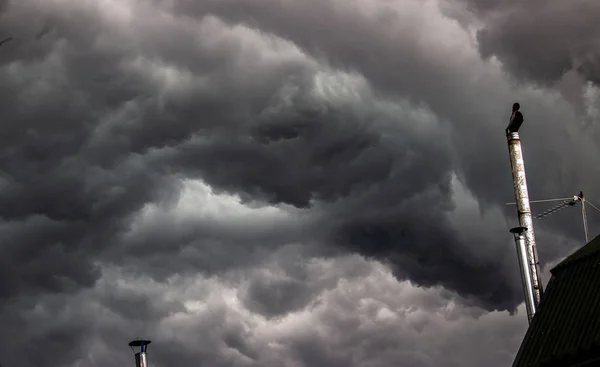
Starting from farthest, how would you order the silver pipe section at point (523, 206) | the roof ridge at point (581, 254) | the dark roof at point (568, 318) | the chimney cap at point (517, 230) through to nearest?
the chimney cap at point (517, 230) → the silver pipe section at point (523, 206) → the roof ridge at point (581, 254) → the dark roof at point (568, 318)

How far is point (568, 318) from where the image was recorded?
29922mm

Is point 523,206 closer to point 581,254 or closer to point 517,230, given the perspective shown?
point 517,230

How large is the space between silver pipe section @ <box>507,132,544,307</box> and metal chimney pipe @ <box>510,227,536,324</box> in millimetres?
233

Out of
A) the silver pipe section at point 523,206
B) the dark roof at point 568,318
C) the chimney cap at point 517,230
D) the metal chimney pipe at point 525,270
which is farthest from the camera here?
the chimney cap at point 517,230

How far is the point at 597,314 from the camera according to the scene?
28.2 meters

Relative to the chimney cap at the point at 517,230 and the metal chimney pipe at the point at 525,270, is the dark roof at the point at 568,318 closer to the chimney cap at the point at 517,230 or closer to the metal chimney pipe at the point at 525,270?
the metal chimney pipe at the point at 525,270

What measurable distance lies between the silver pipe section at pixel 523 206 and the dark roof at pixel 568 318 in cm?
748

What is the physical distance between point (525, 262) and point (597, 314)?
12758 mm

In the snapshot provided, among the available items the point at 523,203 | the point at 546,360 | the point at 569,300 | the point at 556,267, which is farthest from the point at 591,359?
the point at 523,203

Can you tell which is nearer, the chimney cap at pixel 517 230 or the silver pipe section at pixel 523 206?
the silver pipe section at pixel 523 206

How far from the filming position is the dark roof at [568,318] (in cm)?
2728

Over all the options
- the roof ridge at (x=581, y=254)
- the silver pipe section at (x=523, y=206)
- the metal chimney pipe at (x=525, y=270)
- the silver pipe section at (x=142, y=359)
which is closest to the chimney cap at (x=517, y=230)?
the metal chimney pipe at (x=525, y=270)

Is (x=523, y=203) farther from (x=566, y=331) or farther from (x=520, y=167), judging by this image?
(x=566, y=331)

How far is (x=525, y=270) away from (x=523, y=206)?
5.39 m
